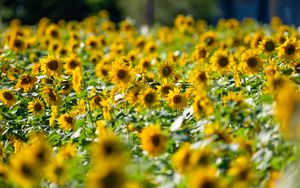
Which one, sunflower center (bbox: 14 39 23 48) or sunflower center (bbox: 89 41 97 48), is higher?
sunflower center (bbox: 89 41 97 48)

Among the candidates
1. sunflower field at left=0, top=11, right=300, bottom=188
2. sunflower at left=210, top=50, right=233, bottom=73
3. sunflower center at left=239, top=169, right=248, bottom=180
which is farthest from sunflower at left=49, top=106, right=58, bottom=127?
sunflower center at left=239, top=169, right=248, bottom=180

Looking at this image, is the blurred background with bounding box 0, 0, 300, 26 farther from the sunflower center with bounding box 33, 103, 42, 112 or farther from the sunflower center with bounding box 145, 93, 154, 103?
the sunflower center with bounding box 145, 93, 154, 103

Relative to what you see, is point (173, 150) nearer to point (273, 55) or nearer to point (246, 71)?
point (246, 71)

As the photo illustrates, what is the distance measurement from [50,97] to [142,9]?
20.3 metres

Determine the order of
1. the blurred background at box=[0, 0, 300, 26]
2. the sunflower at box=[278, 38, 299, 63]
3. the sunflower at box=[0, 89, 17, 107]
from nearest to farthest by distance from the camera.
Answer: the sunflower at box=[278, 38, 299, 63], the sunflower at box=[0, 89, 17, 107], the blurred background at box=[0, 0, 300, 26]

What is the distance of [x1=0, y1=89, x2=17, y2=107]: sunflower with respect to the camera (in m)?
5.03

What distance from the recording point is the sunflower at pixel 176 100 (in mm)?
4457

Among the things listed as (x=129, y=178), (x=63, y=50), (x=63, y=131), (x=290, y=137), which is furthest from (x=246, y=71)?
(x=63, y=50)

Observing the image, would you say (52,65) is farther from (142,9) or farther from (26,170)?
(142,9)

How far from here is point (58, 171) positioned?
3240 mm

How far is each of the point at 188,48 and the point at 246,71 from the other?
→ 3710 mm

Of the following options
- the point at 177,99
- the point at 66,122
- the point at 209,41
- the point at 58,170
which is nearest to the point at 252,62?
the point at 177,99

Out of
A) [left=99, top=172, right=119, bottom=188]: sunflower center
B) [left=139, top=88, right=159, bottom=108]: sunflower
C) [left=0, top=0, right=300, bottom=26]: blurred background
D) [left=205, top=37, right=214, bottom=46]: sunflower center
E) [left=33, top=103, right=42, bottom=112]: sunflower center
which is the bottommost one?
[left=99, top=172, right=119, bottom=188]: sunflower center

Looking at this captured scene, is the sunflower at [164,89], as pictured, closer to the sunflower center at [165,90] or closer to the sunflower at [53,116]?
the sunflower center at [165,90]
